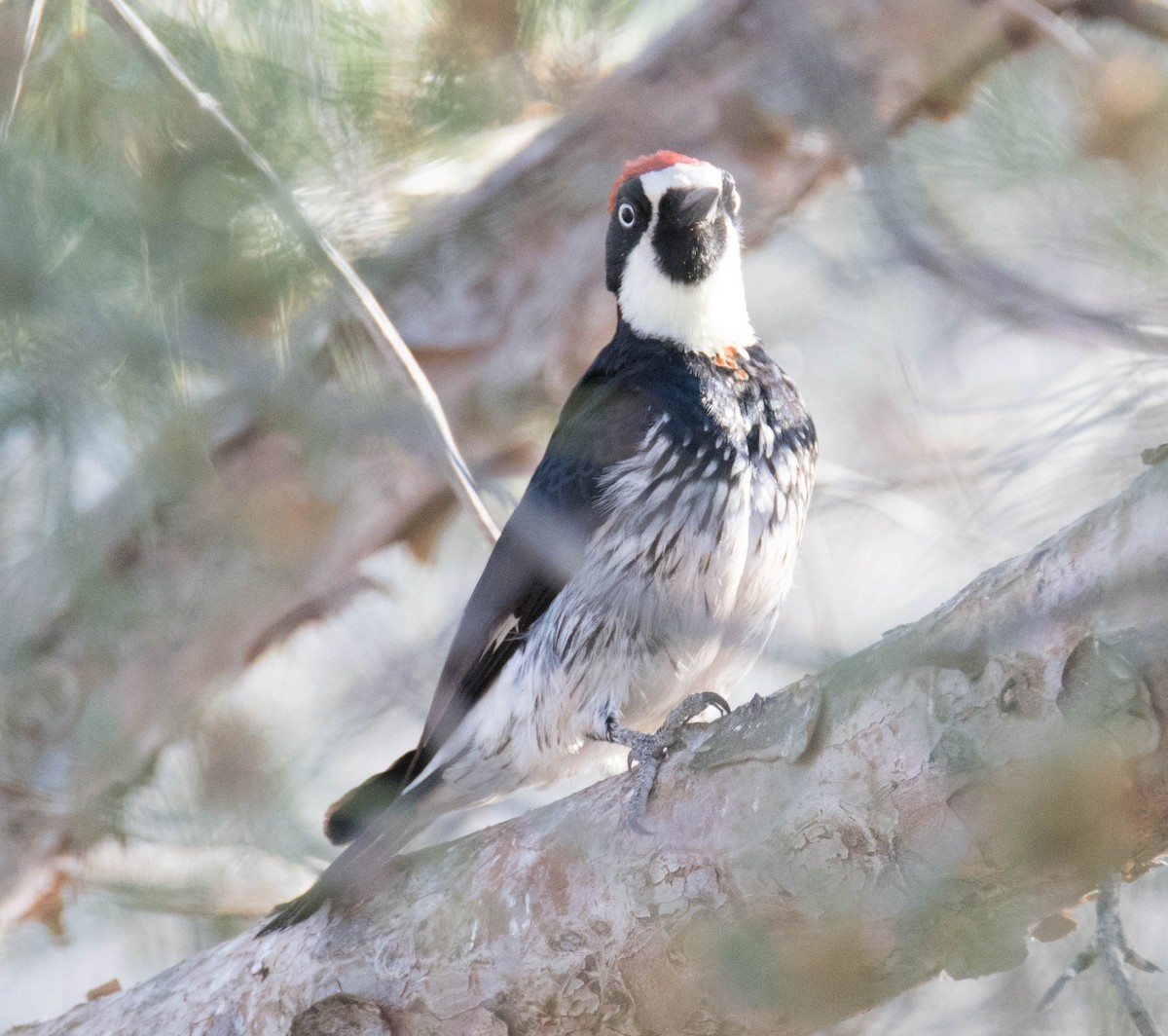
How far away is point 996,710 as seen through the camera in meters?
1.14

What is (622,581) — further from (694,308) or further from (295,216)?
(295,216)

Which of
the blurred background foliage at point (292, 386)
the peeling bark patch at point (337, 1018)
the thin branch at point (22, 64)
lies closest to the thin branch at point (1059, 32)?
the blurred background foliage at point (292, 386)

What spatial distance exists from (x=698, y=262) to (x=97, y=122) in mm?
1023

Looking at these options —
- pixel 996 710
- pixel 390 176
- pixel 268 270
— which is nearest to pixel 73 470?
pixel 268 270

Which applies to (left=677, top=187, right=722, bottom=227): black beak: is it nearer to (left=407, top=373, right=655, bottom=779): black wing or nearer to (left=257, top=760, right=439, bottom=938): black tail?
(left=407, top=373, right=655, bottom=779): black wing

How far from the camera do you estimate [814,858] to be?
1.33 metres

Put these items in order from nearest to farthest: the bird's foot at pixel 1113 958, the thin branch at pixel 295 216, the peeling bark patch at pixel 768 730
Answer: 1. the bird's foot at pixel 1113 958
2. the peeling bark patch at pixel 768 730
3. the thin branch at pixel 295 216

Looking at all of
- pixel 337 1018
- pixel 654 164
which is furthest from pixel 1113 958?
pixel 654 164

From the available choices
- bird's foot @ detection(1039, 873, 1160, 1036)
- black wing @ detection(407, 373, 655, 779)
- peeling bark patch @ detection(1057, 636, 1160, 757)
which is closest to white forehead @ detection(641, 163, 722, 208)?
black wing @ detection(407, 373, 655, 779)

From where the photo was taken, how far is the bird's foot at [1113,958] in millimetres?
949

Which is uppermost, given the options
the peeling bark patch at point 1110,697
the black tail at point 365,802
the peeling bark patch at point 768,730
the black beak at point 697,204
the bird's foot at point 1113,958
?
the black beak at point 697,204

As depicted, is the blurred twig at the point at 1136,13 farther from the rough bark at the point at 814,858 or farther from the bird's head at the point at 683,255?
the rough bark at the point at 814,858

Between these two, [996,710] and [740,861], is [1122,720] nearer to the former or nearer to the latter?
[996,710]

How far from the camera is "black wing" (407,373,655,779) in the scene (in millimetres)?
2055
